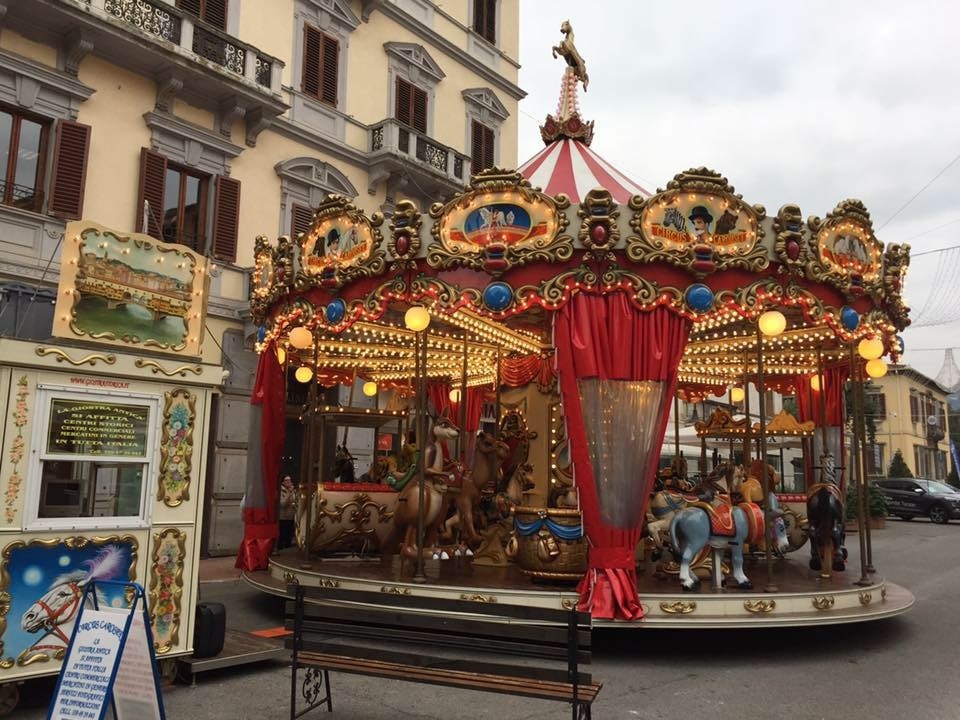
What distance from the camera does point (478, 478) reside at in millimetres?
10578

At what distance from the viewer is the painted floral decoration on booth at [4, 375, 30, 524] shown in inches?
210

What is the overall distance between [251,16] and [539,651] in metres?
14.7

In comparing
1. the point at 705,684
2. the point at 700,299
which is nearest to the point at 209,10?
the point at 700,299

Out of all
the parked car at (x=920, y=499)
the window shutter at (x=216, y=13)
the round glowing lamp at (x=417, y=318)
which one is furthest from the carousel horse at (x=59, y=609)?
the parked car at (x=920, y=499)

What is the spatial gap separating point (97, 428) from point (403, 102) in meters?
14.5

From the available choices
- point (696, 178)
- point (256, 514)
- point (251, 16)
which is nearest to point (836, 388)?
point (696, 178)

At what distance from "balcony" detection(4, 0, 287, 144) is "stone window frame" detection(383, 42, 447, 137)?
3725mm

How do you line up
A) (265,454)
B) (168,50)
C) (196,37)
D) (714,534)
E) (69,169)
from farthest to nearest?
(196,37), (168,50), (69,169), (265,454), (714,534)

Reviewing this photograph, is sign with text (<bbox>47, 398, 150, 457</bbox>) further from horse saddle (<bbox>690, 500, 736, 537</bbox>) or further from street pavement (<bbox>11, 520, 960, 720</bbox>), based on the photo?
horse saddle (<bbox>690, 500, 736, 537</bbox>)

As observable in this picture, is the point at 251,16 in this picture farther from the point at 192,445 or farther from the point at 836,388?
the point at 836,388

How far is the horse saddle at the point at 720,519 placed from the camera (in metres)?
8.23

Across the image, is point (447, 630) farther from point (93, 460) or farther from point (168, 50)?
point (168, 50)

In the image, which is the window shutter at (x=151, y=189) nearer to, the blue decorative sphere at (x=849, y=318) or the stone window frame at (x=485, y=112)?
the stone window frame at (x=485, y=112)

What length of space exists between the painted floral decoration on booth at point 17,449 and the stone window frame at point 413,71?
1412 cm
